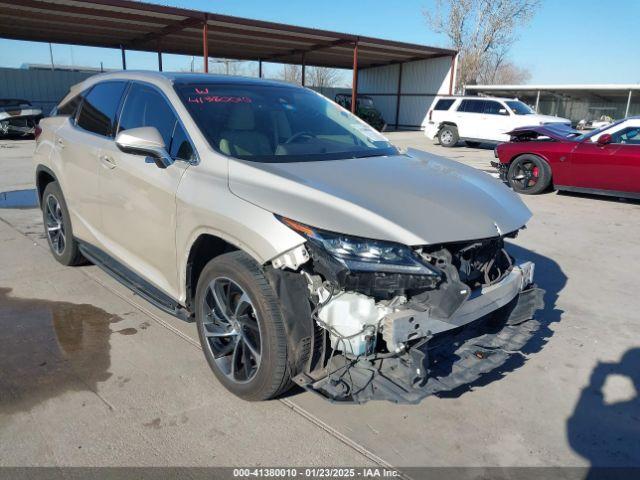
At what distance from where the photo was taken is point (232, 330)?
119 inches

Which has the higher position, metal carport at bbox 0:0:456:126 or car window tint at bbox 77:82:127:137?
metal carport at bbox 0:0:456:126

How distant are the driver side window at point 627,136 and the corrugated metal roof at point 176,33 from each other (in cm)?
1562

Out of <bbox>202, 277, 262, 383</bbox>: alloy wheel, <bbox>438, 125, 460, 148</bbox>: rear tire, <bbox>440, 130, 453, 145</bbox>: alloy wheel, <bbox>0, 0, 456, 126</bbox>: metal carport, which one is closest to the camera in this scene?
<bbox>202, 277, 262, 383</bbox>: alloy wheel

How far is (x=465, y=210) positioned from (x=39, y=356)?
2961 millimetres

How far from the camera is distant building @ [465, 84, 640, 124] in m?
34.5

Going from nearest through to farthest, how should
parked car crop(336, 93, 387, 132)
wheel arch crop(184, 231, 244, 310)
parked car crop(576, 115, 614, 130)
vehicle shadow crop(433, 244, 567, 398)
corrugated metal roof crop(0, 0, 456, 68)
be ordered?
vehicle shadow crop(433, 244, 567, 398) < wheel arch crop(184, 231, 244, 310) < corrugated metal roof crop(0, 0, 456, 68) < parked car crop(576, 115, 614, 130) < parked car crop(336, 93, 387, 132)

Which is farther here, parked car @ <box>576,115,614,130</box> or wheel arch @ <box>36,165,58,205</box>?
parked car @ <box>576,115,614,130</box>

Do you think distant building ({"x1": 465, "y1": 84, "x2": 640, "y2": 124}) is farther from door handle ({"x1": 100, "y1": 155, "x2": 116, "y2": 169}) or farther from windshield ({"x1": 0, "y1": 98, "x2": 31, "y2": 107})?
door handle ({"x1": 100, "y1": 155, "x2": 116, "y2": 169})

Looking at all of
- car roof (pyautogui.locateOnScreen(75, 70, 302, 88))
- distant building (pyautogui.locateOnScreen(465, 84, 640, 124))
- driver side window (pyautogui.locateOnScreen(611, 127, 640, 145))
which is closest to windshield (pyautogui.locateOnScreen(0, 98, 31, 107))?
car roof (pyautogui.locateOnScreen(75, 70, 302, 88))

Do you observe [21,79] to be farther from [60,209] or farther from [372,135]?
[372,135]

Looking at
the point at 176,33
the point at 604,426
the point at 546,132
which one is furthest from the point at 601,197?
the point at 176,33

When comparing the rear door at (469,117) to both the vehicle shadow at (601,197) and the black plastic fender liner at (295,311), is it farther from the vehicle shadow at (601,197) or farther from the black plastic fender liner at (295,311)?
the black plastic fender liner at (295,311)

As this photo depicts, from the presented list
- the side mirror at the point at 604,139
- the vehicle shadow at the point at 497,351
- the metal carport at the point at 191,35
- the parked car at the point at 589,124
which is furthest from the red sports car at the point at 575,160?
the metal carport at the point at 191,35

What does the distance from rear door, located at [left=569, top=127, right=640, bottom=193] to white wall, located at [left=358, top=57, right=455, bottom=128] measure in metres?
→ 23.1
